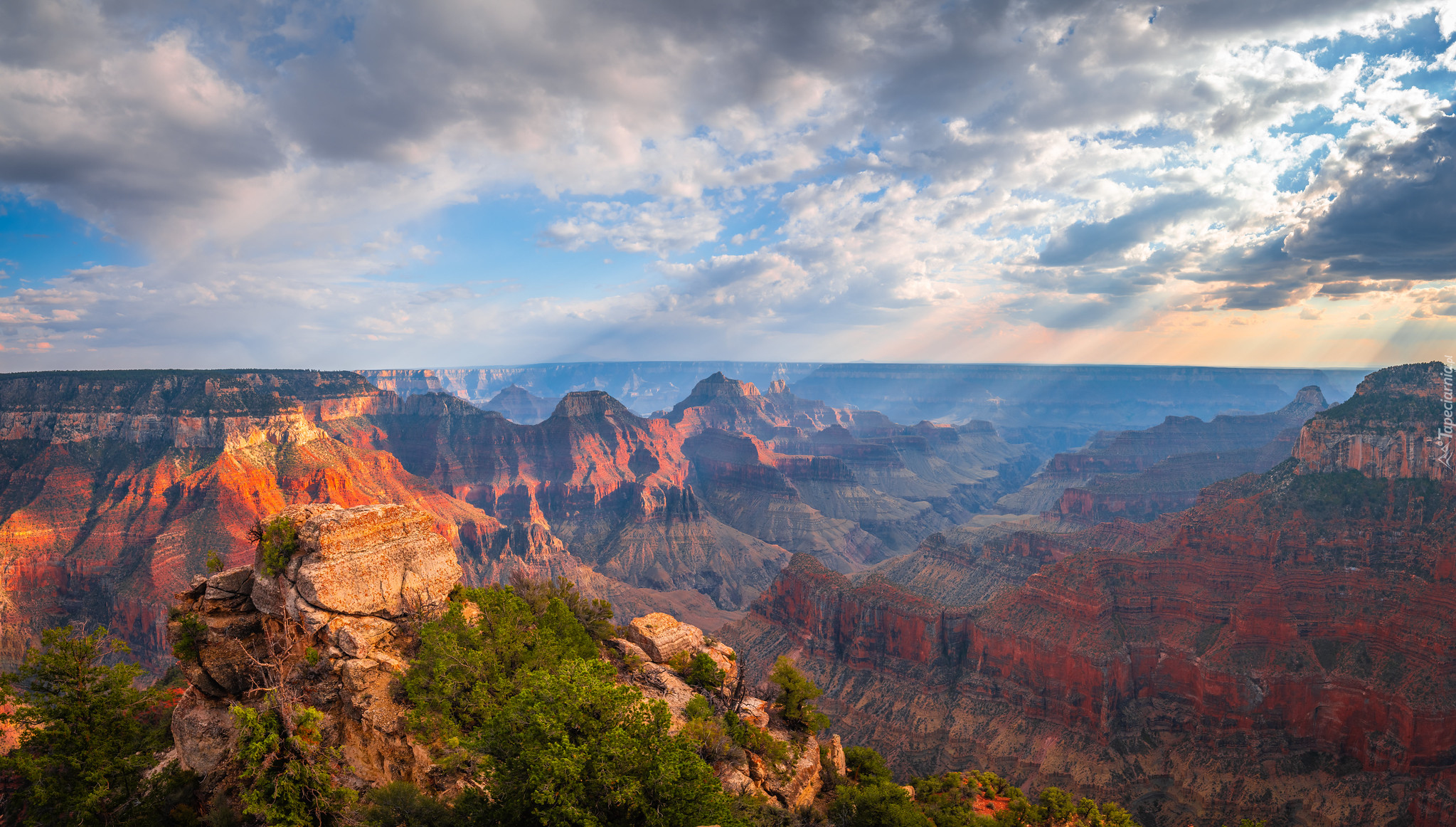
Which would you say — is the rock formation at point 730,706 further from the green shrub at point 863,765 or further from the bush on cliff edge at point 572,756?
the bush on cliff edge at point 572,756

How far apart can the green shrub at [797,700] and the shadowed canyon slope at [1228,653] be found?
31.7 meters

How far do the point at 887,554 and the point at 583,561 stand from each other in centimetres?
7757

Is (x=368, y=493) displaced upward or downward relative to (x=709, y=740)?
downward

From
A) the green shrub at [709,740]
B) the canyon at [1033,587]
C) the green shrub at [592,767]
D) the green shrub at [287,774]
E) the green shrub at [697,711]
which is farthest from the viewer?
the canyon at [1033,587]

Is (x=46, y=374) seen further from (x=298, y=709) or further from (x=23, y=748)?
(x=298, y=709)

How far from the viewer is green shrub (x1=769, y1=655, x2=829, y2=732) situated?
35219 millimetres

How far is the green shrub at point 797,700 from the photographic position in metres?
35.2

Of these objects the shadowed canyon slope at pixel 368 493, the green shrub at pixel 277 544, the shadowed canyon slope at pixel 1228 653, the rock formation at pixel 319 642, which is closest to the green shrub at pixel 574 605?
the rock formation at pixel 319 642

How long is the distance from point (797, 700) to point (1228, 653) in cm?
5069

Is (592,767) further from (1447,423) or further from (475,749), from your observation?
(1447,423)

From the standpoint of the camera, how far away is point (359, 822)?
18281 millimetres

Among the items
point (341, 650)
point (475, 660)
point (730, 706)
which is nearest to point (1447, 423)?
point (730, 706)

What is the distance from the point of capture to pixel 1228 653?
2299 inches

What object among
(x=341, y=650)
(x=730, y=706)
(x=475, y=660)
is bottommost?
(x=730, y=706)
